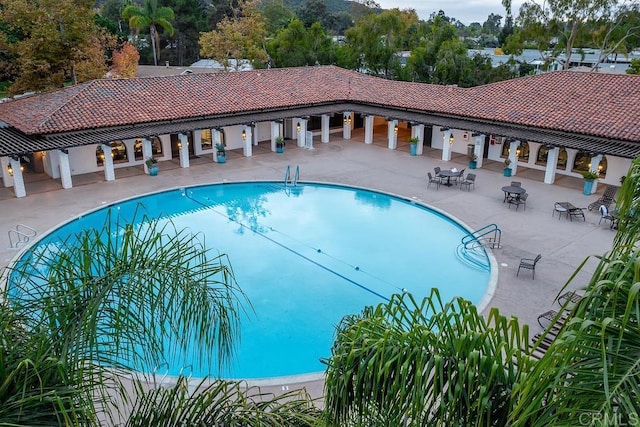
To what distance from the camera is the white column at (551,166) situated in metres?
27.4

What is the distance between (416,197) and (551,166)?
8.00m

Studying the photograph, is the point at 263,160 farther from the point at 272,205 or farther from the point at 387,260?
the point at 387,260

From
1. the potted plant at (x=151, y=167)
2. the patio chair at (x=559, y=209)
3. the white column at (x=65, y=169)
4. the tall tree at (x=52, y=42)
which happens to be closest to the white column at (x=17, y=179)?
the white column at (x=65, y=169)

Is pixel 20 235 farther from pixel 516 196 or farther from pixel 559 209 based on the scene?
pixel 559 209

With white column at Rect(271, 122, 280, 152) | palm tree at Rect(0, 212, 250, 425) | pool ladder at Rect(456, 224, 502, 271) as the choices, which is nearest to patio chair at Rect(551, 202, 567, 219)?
pool ladder at Rect(456, 224, 502, 271)

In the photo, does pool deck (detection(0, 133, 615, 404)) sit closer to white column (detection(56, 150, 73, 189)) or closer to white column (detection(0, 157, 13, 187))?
white column (detection(56, 150, 73, 189))

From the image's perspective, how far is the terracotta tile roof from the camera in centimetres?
2714

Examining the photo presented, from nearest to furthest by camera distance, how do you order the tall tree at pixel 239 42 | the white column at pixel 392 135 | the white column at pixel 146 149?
the white column at pixel 146 149, the white column at pixel 392 135, the tall tree at pixel 239 42

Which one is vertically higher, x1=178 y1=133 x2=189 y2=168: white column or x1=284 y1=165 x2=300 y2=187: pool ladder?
A: x1=178 y1=133 x2=189 y2=168: white column

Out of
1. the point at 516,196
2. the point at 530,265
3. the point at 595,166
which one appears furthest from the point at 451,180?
the point at 530,265

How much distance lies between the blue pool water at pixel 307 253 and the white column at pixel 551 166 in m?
8.10

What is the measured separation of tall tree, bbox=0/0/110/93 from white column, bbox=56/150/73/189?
1402 cm

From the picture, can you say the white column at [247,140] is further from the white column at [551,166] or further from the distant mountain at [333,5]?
the distant mountain at [333,5]

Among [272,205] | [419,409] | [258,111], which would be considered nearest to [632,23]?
[258,111]
